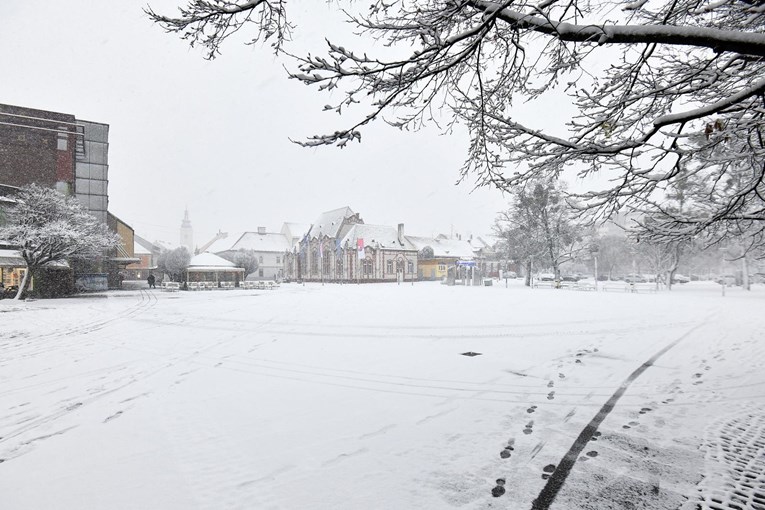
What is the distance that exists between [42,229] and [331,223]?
42031 millimetres

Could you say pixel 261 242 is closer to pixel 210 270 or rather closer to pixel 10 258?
pixel 210 270

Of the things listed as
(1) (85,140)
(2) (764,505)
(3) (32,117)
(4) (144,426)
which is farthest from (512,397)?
(1) (85,140)

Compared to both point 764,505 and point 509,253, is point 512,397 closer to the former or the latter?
point 764,505

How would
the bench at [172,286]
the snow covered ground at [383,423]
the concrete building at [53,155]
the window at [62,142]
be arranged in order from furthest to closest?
the bench at [172,286], the window at [62,142], the concrete building at [53,155], the snow covered ground at [383,423]

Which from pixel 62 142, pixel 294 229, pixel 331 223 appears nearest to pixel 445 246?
pixel 331 223

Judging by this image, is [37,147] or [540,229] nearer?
[37,147]

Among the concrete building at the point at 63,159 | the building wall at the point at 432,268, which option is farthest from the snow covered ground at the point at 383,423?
the building wall at the point at 432,268

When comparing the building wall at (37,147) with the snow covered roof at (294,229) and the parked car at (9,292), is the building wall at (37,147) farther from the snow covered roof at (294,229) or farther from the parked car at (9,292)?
the snow covered roof at (294,229)

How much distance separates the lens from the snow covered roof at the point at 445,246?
2677 inches

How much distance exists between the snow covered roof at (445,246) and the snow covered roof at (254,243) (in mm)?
25799

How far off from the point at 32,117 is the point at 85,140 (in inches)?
234

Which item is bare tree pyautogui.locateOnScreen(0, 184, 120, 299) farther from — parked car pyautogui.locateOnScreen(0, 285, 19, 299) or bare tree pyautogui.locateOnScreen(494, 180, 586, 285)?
bare tree pyautogui.locateOnScreen(494, 180, 586, 285)

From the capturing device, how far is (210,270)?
40.4 m

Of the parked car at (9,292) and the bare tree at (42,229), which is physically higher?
the bare tree at (42,229)
